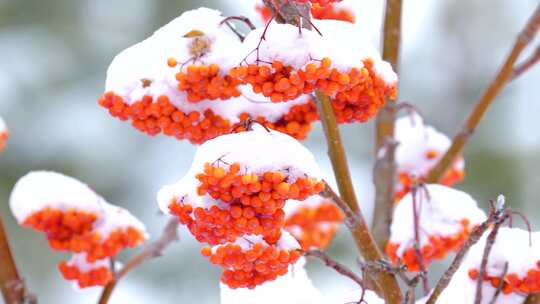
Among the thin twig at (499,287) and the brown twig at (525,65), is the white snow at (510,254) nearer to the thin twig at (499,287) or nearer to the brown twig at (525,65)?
the thin twig at (499,287)

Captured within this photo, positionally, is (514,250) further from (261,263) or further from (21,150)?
(21,150)

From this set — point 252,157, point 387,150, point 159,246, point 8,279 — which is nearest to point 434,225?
point 387,150

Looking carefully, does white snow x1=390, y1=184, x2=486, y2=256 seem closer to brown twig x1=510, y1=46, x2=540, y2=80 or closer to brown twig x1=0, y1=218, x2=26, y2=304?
brown twig x1=510, y1=46, x2=540, y2=80

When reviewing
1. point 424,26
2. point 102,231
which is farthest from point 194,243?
point 102,231

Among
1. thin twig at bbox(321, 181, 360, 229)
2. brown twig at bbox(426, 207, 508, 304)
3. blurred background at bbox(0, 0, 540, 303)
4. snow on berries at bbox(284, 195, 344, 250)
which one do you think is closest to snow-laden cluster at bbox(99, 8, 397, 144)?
thin twig at bbox(321, 181, 360, 229)

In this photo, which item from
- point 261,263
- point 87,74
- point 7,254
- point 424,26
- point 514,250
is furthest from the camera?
point 424,26
